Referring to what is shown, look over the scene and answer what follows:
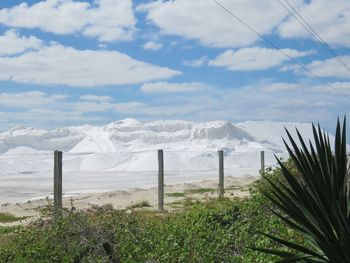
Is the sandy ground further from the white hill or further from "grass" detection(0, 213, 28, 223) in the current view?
the white hill

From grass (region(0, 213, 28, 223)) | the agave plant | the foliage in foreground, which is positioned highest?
the agave plant

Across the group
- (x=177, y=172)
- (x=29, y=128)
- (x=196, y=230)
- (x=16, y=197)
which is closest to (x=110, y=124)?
(x=29, y=128)

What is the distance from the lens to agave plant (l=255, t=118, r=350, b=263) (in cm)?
368

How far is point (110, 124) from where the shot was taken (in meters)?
80.6

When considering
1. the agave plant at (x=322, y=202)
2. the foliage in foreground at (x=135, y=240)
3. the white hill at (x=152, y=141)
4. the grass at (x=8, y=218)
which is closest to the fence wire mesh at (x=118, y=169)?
the white hill at (x=152, y=141)

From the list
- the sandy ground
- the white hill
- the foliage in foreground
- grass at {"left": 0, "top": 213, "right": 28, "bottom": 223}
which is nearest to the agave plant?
the foliage in foreground

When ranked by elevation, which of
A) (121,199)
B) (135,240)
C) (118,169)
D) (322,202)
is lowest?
(118,169)

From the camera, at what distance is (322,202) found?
3.72 m

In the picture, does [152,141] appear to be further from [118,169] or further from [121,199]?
[121,199]

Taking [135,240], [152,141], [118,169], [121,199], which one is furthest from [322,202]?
[152,141]

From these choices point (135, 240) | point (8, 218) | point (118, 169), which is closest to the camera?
point (135, 240)

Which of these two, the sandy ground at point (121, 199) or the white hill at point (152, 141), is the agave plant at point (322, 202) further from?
the white hill at point (152, 141)

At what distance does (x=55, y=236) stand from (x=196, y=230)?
6.04ft

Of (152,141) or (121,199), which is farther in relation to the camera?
(152,141)
